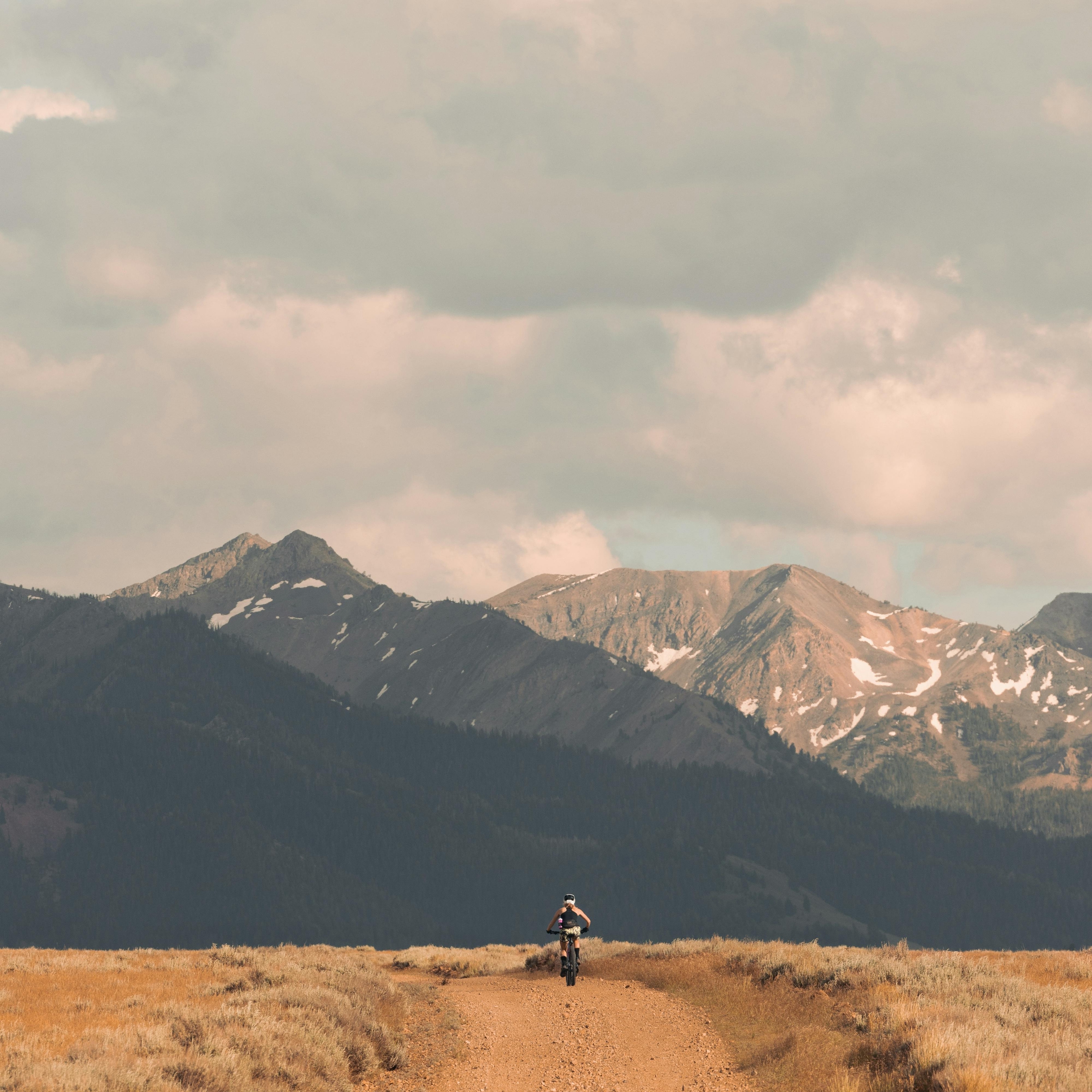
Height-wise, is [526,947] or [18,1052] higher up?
[18,1052]

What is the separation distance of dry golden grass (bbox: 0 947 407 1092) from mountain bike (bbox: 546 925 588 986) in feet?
16.8

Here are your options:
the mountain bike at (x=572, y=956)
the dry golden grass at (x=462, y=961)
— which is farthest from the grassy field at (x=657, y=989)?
the dry golden grass at (x=462, y=961)

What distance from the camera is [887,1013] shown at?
995 inches

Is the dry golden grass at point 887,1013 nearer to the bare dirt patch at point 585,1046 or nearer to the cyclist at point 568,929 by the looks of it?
the bare dirt patch at point 585,1046

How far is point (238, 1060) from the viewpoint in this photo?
73.1 ft

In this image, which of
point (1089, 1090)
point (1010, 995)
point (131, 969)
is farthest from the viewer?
point (131, 969)

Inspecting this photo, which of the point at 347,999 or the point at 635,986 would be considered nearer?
the point at 347,999

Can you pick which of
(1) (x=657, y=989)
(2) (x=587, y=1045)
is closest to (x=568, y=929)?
(1) (x=657, y=989)

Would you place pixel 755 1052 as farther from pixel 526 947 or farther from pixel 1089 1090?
pixel 526 947

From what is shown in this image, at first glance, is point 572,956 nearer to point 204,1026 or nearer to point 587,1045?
point 587,1045

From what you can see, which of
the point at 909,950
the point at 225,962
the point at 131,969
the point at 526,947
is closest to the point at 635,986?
the point at 909,950

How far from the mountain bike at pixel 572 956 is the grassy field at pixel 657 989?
6.76ft

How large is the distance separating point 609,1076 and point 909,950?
57.1 ft

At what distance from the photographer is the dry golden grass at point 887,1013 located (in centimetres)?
2059
